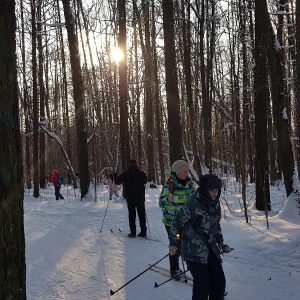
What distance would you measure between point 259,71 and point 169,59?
2.88 meters

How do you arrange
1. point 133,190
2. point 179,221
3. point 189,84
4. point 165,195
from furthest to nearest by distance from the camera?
point 189,84
point 133,190
point 165,195
point 179,221

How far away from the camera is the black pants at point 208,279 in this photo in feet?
13.3

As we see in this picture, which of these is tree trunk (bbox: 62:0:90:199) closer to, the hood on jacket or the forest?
the forest

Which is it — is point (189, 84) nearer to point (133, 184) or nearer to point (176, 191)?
point (133, 184)

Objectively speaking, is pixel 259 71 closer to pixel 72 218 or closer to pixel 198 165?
pixel 198 165

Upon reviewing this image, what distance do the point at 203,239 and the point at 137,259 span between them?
10.9 feet

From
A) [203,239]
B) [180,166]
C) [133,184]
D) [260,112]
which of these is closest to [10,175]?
[203,239]

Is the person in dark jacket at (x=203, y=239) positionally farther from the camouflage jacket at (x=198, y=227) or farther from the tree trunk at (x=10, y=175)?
the tree trunk at (x=10, y=175)

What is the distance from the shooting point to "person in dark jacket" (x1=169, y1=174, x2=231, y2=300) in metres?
4.05

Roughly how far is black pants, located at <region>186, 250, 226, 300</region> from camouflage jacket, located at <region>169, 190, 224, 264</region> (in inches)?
2.8

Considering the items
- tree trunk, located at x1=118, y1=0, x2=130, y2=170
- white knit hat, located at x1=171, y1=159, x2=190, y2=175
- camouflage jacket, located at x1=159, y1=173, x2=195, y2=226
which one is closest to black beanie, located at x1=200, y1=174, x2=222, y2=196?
white knit hat, located at x1=171, y1=159, x2=190, y2=175

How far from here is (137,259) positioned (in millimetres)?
7160

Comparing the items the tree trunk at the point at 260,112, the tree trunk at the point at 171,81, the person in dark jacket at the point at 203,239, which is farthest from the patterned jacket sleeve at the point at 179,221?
the tree trunk at the point at 260,112

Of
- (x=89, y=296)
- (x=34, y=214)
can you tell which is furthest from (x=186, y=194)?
(x=34, y=214)
